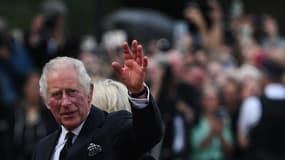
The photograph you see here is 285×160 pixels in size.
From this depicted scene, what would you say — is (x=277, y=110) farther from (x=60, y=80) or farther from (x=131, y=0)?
(x=131, y=0)

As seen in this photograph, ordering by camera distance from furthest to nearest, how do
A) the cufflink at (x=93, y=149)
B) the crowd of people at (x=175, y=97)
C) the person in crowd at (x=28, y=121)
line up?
the person in crowd at (x=28, y=121)
the crowd of people at (x=175, y=97)
the cufflink at (x=93, y=149)

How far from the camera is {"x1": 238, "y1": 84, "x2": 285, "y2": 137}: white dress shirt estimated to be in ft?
39.2

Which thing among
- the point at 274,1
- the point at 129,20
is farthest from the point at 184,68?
the point at 274,1

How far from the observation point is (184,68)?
44.2ft

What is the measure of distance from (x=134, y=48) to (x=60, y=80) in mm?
479

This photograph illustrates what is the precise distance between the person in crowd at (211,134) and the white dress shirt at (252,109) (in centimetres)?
19

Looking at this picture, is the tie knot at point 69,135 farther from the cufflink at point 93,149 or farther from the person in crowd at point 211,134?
the person in crowd at point 211,134

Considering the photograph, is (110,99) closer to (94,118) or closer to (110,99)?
(110,99)

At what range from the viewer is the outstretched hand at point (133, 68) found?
526 cm

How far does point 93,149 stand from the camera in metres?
5.47

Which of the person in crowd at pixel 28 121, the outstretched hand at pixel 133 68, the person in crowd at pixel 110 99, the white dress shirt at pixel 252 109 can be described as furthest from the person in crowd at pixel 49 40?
the outstretched hand at pixel 133 68

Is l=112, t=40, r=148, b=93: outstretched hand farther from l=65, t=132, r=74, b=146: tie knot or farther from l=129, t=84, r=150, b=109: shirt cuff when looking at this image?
l=65, t=132, r=74, b=146: tie knot

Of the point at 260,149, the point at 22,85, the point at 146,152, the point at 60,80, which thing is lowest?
the point at 260,149

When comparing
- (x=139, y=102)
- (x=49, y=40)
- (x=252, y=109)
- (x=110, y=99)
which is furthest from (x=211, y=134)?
(x=139, y=102)
